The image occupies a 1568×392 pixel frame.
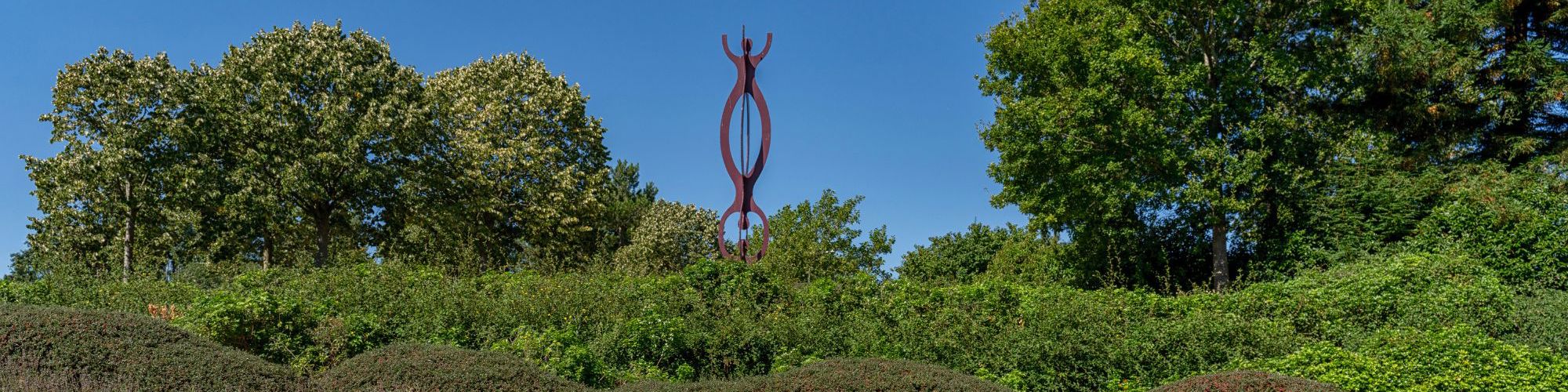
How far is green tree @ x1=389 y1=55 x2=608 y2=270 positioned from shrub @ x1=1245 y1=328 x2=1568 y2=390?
15.9 m

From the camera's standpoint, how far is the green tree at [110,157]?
64.1 feet

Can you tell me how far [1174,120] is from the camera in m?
14.9

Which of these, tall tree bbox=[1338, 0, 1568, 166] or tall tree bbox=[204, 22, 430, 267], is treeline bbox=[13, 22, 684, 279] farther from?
tall tree bbox=[1338, 0, 1568, 166]

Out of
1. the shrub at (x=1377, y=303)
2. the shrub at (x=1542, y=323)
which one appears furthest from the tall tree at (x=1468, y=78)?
the shrub at (x=1377, y=303)

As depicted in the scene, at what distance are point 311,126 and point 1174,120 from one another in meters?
17.5

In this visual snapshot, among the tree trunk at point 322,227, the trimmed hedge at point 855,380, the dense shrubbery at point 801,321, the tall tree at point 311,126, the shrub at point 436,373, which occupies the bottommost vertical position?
the trimmed hedge at point 855,380

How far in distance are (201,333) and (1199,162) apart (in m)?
A: 14.0

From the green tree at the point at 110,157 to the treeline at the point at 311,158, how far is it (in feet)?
0.11

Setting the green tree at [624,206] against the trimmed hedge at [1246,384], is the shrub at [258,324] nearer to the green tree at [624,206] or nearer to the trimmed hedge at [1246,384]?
the trimmed hedge at [1246,384]

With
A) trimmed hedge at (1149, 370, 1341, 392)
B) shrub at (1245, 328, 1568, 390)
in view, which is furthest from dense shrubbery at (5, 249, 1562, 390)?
trimmed hedge at (1149, 370, 1341, 392)

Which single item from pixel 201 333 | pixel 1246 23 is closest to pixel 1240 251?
pixel 1246 23

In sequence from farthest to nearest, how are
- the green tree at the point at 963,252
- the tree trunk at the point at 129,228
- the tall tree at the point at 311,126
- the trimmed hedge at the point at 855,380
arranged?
the green tree at the point at 963,252 → the tree trunk at the point at 129,228 → the tall tree at the point at 311,126 → the trimmed hedge at the point at 855,380

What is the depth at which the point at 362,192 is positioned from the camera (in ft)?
68.1

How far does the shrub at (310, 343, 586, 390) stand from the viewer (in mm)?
5422
